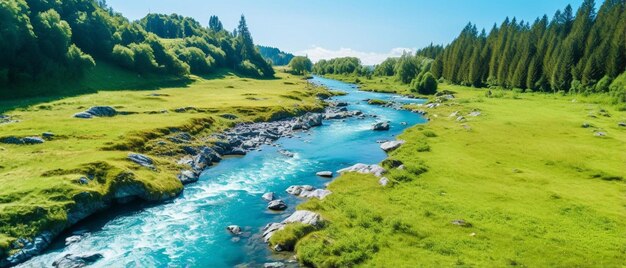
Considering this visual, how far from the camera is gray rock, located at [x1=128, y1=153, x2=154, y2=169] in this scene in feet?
146

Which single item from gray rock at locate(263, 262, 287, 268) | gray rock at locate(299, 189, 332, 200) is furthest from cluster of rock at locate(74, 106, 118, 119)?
gray rock at locate(263, 262, 287, 268)

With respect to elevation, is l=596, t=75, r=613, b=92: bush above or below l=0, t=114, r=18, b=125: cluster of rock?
above

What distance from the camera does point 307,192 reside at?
140 feet

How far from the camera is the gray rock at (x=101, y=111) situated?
64.9m

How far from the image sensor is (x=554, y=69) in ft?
441

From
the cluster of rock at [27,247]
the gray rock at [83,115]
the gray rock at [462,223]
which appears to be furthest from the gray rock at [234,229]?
the gray rock at [83,115]

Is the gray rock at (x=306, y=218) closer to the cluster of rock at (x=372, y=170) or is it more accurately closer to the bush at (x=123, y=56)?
the cluster of rock at (x=372, y=170)

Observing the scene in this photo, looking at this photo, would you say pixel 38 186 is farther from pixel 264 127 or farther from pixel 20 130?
pixel 264 127

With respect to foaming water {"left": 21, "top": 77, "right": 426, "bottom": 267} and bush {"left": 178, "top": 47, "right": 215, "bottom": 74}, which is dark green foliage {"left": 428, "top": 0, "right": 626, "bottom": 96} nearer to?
foaming water {"left": 21, "top": 77, "right": 426, "bottom": 267}

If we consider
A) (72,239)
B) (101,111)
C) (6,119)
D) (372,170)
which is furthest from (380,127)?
(6,119)

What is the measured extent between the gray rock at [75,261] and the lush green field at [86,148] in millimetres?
4023

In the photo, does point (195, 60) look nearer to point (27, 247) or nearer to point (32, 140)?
point (32, 140)

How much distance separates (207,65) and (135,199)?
146220 millimetres

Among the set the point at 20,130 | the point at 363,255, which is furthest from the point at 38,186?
the point at 363,255
